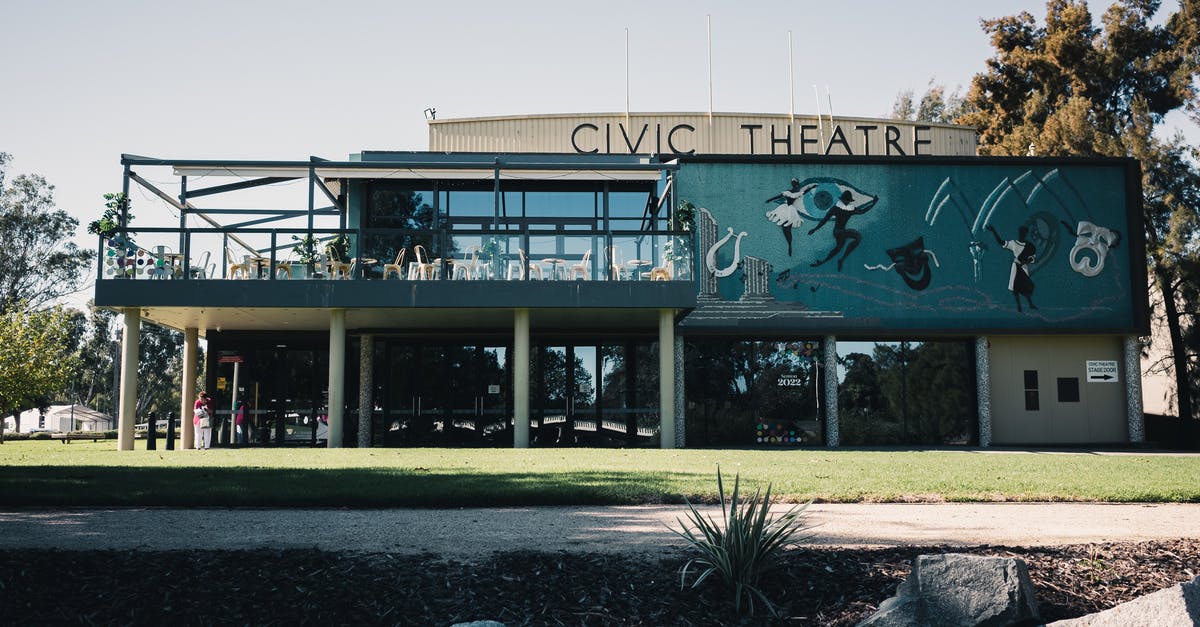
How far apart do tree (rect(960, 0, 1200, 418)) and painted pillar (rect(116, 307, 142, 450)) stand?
2727 centimetres

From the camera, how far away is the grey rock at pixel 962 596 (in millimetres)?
5062

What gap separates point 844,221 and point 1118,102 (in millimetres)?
16351

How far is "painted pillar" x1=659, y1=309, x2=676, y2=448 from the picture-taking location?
65.6 ft

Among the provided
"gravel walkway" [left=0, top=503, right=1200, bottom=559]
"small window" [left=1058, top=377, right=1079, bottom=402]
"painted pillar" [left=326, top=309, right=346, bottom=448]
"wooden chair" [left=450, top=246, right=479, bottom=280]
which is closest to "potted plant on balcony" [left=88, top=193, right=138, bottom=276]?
"painted pillar" [left=326, top=309, right=346, bottom=448]

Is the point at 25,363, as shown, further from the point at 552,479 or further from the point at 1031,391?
the point at 1031,391

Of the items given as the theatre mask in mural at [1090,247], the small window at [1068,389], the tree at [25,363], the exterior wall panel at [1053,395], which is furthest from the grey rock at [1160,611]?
the tree at [25,363]

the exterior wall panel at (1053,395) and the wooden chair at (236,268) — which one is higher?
the wooden chair at (236,268)

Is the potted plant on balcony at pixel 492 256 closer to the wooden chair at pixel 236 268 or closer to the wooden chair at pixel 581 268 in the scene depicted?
the wooden chair at pixel 581 268

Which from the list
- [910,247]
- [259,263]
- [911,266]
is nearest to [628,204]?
[910,247]

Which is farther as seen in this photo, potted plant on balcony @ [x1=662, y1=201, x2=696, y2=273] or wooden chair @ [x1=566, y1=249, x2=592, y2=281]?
potted plant on balcony @ [x1=662, y1=201, x2=696, y2=273]

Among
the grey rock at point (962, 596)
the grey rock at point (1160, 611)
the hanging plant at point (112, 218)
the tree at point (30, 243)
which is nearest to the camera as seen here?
the grey rock at point (1160, 611)

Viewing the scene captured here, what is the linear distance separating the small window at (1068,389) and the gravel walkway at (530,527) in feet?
53.4

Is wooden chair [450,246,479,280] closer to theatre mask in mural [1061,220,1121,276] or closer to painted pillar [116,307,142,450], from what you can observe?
painted pillar [116,307,142,450]

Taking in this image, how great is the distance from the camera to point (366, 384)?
918 inches
